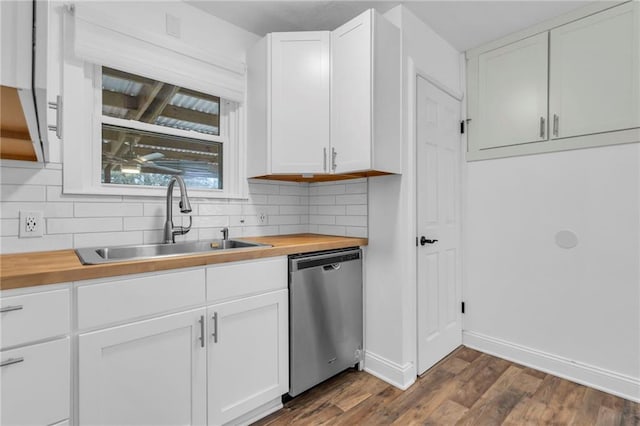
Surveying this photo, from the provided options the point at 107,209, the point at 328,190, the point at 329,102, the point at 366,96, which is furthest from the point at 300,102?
the point at 107,209

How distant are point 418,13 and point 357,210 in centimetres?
141

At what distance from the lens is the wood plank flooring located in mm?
1711

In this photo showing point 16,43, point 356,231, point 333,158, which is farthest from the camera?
point 356,231

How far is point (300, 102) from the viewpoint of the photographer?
6.84 ft

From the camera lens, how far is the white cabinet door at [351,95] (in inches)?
73.9

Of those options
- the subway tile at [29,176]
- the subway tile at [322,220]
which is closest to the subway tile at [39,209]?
the subway tile at [29,176]

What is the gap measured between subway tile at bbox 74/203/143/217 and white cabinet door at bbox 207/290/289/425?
2.73ft

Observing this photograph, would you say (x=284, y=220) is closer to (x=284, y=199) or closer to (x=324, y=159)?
(x=284, y=199)

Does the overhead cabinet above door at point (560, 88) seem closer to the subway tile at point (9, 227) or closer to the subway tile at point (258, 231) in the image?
the subway tile at point (258, 231)

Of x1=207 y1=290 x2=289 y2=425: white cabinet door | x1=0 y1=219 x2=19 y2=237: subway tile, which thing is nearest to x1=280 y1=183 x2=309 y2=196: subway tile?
x1=207 y1=290 x2=289 y2=425: white cabinet door

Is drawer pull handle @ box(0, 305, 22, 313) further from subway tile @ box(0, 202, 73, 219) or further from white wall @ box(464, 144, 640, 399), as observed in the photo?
white wall @ box(464, 144, 640, 399)

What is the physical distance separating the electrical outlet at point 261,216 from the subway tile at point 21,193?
1251 millimetres

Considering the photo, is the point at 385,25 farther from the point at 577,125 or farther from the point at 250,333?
the point at 250,333

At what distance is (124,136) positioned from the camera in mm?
1924
